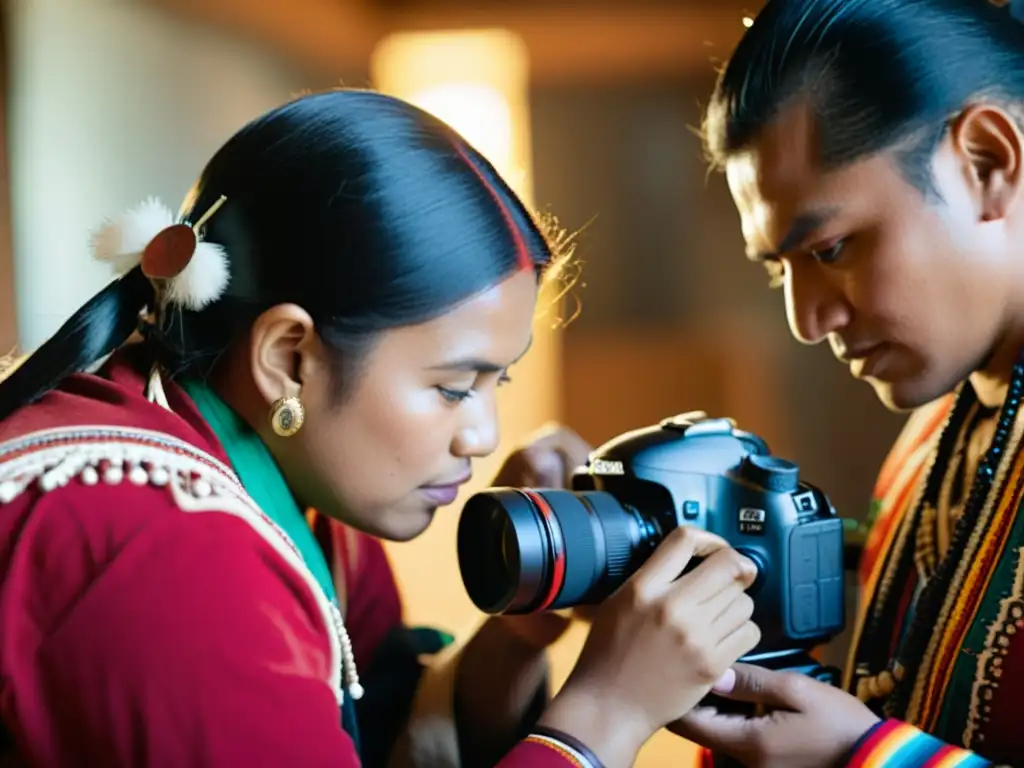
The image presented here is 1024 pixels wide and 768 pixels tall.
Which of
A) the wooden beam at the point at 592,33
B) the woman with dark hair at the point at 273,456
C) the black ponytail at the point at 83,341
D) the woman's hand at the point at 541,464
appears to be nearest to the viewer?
the woman with dark hair at the point at 273,456

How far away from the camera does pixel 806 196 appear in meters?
0.64

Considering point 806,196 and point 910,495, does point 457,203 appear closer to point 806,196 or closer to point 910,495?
point 806,196

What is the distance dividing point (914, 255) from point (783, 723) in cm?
29

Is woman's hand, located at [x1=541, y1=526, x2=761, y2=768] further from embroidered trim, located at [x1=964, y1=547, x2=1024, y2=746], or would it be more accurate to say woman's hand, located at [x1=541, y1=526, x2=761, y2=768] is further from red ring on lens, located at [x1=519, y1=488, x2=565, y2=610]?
embroidered trim, located at [x1=964, y1=547, x2=1024, y2=746]

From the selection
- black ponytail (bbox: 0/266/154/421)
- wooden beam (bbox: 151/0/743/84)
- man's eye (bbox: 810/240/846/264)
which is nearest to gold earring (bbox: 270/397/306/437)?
black ponytail (bbox: 0/266/154/421)

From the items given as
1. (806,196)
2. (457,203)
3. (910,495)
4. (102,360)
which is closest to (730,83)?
(806,196)

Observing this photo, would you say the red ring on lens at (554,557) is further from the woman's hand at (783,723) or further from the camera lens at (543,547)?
the woman's hand at (783,723)

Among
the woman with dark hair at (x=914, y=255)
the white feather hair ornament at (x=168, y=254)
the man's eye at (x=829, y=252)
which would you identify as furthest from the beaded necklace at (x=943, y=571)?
the white feather hair ornament at (x=168, y=254)

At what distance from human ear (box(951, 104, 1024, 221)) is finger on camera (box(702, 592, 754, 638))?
281mm

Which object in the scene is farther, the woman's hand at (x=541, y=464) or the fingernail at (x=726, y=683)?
the woman's hand at (x=541, y=464)

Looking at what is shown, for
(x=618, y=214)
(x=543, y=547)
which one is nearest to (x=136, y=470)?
(x=543, y=547)

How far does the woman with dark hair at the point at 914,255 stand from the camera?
1.97 ft

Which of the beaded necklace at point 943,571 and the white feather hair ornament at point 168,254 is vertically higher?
the white feather hair ornament at point 168,254

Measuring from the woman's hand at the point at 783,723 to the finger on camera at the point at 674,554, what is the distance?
78mm
